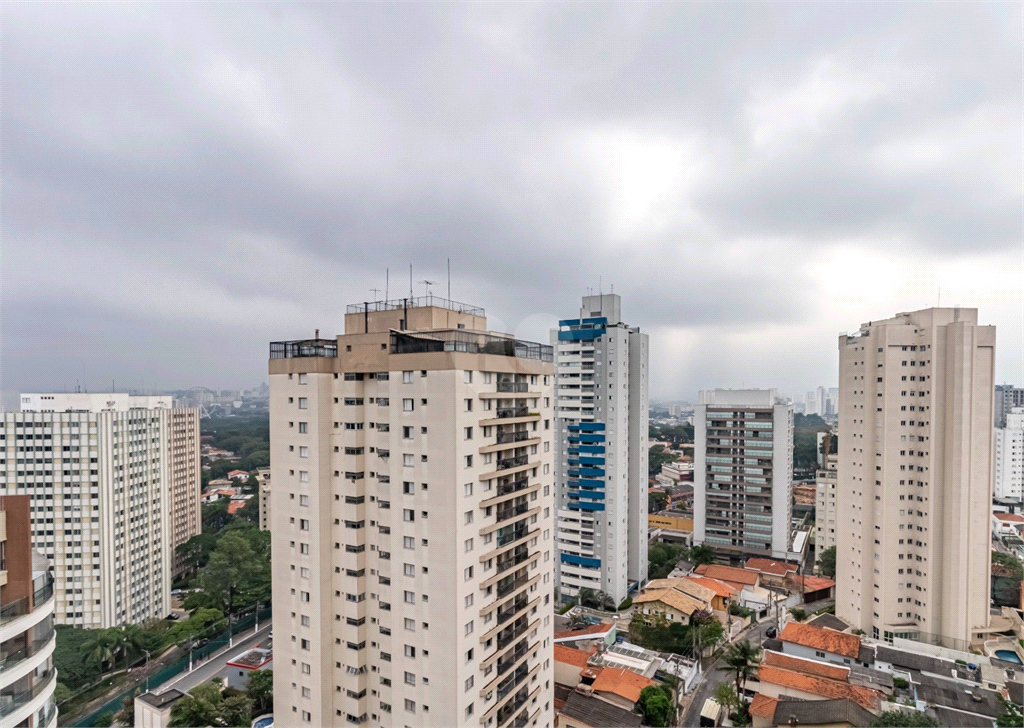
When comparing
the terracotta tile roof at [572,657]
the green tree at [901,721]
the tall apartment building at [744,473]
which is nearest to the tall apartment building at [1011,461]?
the tall apartment building at [744,473]

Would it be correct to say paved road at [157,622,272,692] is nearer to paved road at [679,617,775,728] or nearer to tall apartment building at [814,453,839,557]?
paved road at [679,617,775,728]

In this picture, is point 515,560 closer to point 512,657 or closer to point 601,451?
point 512,657

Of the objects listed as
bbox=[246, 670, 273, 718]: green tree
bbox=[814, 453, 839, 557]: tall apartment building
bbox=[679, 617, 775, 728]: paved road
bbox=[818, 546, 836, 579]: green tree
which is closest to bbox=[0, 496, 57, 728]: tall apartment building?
bbox=[246, 670, 273, 718]: green tree

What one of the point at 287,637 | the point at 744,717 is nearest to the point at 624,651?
the point at 744,717

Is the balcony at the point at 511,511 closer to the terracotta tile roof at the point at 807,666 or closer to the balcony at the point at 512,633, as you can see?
the balcony at the point at 512,633

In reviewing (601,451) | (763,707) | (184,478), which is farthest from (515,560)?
(184,478)

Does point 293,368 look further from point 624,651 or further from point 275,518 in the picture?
point 624,651
